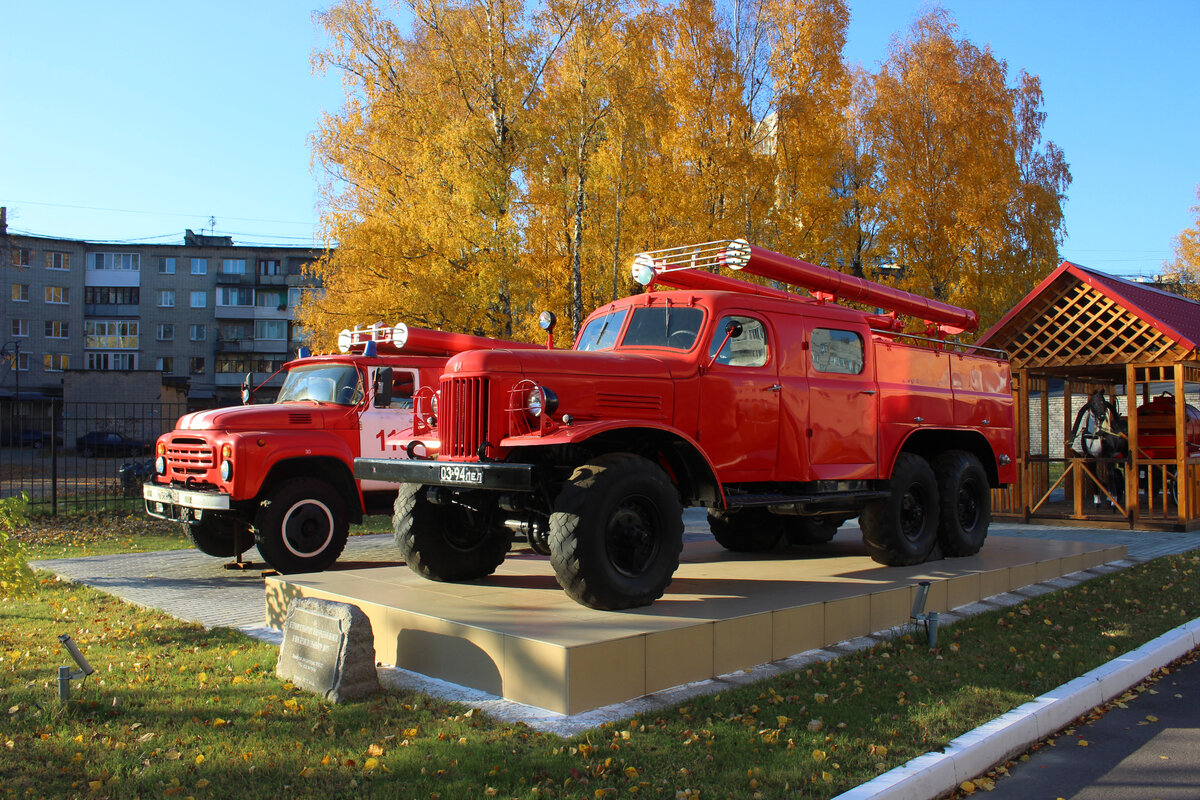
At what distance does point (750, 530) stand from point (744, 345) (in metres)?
3.11

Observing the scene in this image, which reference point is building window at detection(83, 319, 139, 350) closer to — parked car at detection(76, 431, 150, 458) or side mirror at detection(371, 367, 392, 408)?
parked car at detection(76, 431, 150, 458)

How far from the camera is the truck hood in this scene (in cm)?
941

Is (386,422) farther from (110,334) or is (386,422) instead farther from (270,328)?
(110,334)

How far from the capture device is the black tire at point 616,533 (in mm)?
5875

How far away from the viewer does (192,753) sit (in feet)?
14.5

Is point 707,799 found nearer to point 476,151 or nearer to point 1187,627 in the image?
point 1187,627

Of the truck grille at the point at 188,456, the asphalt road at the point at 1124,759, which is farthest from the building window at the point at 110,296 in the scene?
the asphalt road at the point at 1124,759

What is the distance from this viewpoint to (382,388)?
1042 cm

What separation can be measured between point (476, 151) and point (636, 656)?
1249 centimetres

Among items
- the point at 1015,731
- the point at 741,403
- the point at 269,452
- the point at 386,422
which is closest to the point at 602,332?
the point at 741,403

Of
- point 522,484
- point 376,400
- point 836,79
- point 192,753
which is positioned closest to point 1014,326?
point 836,79

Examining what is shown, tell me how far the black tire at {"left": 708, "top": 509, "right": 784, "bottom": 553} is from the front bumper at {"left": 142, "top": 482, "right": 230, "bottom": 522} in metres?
5.12

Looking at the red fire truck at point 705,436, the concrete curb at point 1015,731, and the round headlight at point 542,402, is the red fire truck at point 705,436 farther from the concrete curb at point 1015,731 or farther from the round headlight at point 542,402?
the concrete curb at point 1015,731

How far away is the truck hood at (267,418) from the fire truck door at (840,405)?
205 inches
